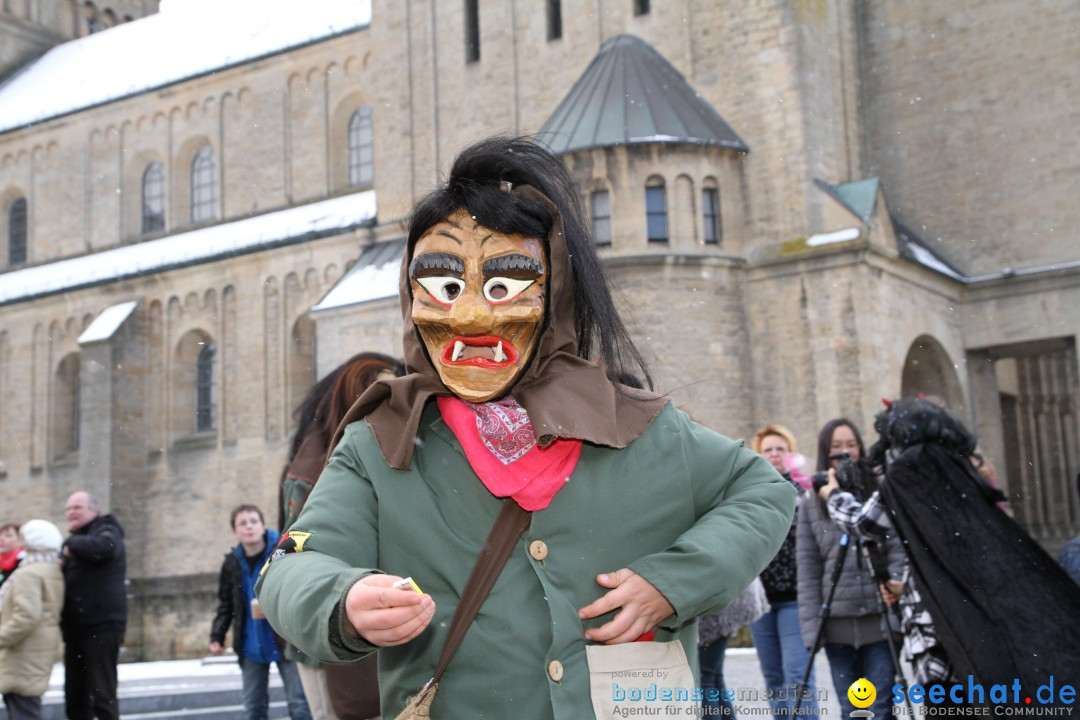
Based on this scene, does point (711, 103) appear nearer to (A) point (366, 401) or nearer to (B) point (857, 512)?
(B) point (857, 512)

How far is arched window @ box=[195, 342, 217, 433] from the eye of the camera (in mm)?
28078

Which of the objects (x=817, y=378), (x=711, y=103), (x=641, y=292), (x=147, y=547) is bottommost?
(x=147, y=547)

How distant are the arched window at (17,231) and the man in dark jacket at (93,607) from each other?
89.7 feet

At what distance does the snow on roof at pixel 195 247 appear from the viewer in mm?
25812

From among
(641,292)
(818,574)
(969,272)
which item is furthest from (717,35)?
(818,574)

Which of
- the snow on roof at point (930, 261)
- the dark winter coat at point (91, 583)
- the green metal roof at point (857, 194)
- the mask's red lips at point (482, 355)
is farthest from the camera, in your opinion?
the snow on roof at point (930, 261)

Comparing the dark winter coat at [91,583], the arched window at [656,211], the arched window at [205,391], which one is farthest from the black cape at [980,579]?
the arched window at [205,391]

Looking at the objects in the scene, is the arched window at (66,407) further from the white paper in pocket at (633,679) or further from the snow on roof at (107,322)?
the white paper in pocket at (633,679)

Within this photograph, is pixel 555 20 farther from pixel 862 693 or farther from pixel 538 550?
pixel 538 550

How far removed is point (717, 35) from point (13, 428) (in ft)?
64.8

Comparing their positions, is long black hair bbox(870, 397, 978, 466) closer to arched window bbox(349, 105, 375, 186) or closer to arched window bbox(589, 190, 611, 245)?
arched window bbox(589, 190, 611, 245)

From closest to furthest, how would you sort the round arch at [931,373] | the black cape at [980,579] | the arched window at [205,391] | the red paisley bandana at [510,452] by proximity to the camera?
the red paisley bandana at [510,452] < the black cape at [980,579] < the round arch at [931,373] < the arched window at [205,391]

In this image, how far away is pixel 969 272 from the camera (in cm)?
2150

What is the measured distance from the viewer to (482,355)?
2594 mm
